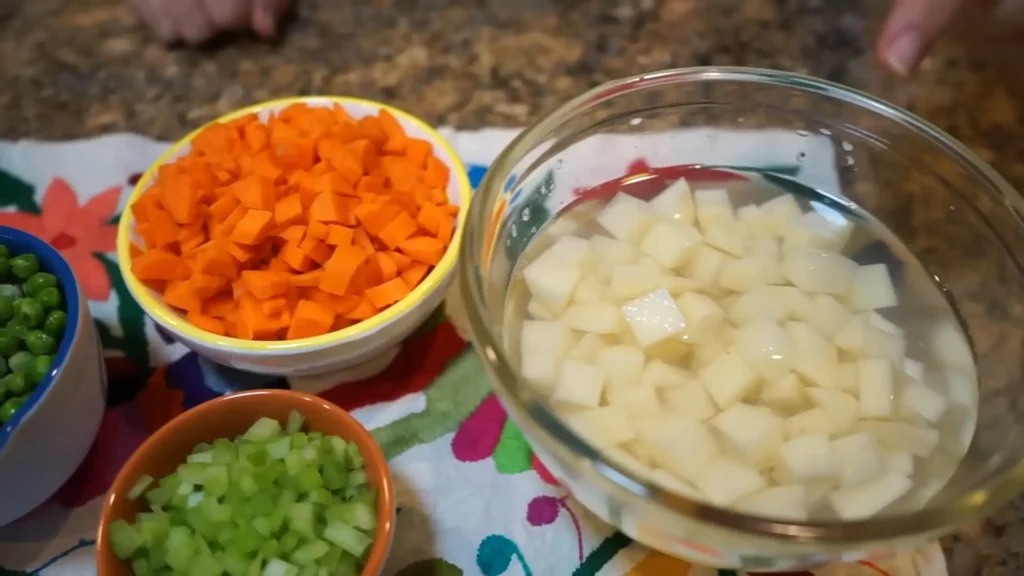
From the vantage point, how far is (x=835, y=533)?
1.76 ft

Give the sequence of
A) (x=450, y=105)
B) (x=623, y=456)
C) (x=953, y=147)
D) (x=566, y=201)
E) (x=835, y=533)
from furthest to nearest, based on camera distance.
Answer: (x=450, y=105) → (x=566, y=201) → (x=953, y=147) → (x=623, y=456) → (x=835, y=533)

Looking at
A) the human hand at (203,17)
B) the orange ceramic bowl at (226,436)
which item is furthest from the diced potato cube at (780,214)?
the human hand at (203,17)

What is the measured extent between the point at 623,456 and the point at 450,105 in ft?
2.53

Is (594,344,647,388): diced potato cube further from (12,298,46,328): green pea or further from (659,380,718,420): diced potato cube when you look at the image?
(12,298,46,328): green pea

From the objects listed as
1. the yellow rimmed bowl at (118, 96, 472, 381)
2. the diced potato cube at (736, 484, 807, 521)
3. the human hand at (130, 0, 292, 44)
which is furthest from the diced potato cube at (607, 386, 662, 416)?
the human hand at (130, 0, 292, 44)

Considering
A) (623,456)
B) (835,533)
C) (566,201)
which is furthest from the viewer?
(566,201)

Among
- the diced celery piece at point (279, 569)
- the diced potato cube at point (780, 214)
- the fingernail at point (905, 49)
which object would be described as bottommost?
the diced celery piece at point (279, 569)

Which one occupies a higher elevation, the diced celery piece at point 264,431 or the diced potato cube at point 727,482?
the diced potato cube at point 727,482

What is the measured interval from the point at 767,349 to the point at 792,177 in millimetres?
280

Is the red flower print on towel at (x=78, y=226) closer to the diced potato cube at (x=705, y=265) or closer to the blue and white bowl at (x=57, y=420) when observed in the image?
the blue and white bowl at (x=57, y=420)

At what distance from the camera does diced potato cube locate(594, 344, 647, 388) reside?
0.70 metres

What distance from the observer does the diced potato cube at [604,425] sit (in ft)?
2.17

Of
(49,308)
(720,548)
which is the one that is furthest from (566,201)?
(49,308)

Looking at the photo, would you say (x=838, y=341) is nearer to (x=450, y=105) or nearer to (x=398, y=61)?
(x=450, y=105)
